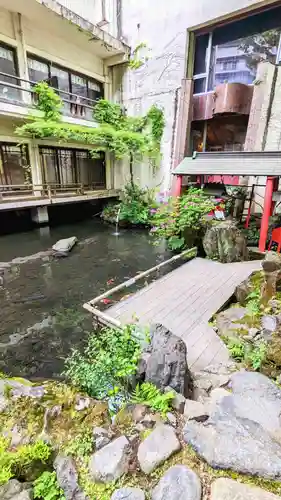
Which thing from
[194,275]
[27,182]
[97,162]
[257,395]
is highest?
[97,162]

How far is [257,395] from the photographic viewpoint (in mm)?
2340

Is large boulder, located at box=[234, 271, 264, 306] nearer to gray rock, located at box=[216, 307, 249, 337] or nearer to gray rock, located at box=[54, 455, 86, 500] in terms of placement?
gray rock, located at box=[216, 307, 249, 337]

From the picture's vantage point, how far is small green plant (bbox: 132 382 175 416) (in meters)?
2.33

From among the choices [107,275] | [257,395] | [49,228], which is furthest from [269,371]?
[49,228]

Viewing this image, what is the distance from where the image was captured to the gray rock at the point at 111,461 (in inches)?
71.5

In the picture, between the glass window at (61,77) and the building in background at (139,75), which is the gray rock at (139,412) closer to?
the building in background at (139,75)

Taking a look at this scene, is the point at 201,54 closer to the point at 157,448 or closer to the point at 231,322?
the point at 231,322

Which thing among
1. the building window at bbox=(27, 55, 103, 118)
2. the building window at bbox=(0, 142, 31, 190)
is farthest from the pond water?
the building window at bbox=(27, 55, 103, 118)

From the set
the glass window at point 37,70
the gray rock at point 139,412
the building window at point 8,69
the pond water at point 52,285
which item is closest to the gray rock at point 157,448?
the gray rock at point 139,412

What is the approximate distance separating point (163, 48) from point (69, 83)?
201 inches

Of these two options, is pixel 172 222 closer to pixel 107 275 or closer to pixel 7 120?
pixel 107 275

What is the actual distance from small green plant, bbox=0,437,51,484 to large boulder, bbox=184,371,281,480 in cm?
119

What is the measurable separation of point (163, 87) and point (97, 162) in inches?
218

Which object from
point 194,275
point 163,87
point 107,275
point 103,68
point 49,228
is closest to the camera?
point 194,275
